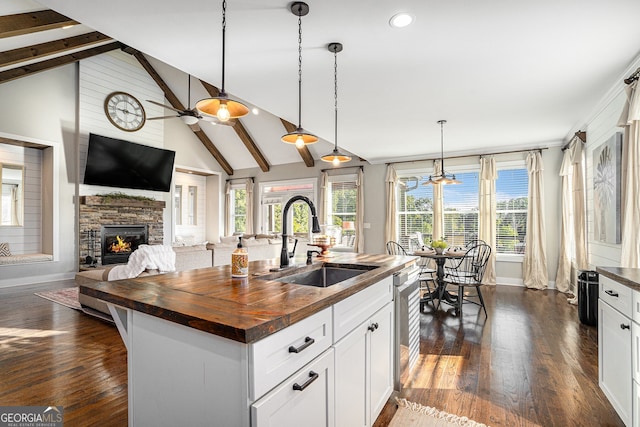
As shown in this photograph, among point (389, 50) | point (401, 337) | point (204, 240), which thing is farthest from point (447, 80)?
point (204, 240)

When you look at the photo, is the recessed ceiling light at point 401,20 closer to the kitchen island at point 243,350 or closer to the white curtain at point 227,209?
the kitchen island at point 243,350

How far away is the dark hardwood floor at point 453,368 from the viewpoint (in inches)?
82.7

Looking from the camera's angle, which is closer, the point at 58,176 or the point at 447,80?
the point at 447,80

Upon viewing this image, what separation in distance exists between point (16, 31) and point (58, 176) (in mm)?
3162

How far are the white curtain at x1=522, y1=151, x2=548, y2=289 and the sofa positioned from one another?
18.8 ft

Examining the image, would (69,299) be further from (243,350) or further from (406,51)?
(406,51)

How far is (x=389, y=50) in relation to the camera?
2902 millimetres

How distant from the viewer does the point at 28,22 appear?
12.6ft

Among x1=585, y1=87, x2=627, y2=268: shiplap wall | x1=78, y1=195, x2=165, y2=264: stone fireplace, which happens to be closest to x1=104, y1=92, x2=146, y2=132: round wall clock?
x1=78, y1=195, x2=165, y2=264: stone fireplace

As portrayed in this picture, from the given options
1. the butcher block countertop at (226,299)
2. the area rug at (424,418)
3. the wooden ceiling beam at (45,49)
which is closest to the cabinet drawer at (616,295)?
the area rug at (424,418)

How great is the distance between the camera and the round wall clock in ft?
22.7

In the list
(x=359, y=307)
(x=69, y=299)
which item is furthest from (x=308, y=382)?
(x=69, y=299)

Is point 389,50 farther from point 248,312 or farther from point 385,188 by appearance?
point 385,188

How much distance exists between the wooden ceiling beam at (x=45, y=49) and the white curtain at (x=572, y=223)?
809cm
